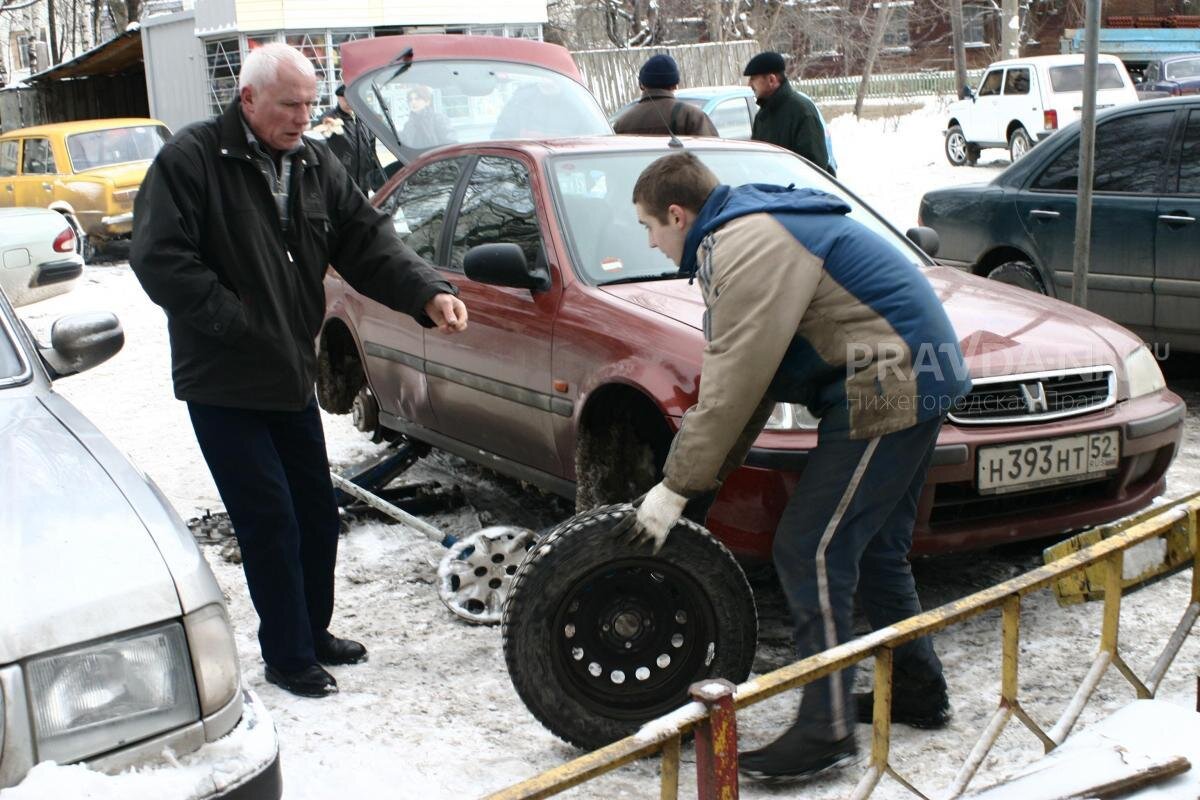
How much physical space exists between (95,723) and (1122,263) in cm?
593

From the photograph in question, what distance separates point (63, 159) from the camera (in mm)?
16516

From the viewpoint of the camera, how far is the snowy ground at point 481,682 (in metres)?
3.42

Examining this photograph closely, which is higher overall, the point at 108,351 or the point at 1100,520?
the point at 108,351

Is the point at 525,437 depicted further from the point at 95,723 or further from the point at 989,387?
A: the point at 95,723

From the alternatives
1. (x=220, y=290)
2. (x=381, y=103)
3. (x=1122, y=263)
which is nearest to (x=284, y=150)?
(x=220, y=290)

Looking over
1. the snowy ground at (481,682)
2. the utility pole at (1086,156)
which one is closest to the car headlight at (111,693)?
the snowy ground at (481,682)

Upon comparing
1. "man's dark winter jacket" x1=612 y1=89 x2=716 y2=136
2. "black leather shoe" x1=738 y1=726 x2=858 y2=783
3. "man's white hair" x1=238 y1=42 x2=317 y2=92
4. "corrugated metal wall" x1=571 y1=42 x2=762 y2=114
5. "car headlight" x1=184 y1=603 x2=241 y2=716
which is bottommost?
"black leather shoe" x1=738 y1=726 x2=858 y2=783

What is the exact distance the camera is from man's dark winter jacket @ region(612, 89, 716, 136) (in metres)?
7.45

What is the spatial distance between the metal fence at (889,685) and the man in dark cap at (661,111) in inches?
171

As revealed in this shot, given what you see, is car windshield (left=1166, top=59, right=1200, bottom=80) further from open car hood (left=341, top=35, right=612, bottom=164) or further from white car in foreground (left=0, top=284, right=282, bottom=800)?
white car in foreground (left=0, top=284, right=282, bottom=800)

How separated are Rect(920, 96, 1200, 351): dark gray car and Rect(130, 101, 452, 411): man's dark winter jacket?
13.9 feet

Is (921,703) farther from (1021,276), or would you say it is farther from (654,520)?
(1021,276)

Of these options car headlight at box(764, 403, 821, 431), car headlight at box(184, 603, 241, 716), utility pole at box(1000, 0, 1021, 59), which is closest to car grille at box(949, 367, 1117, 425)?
car headlight at box(764, 403, 821, 431)

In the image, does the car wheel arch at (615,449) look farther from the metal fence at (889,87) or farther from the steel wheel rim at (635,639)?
Result: the metal fence at (889,87)
